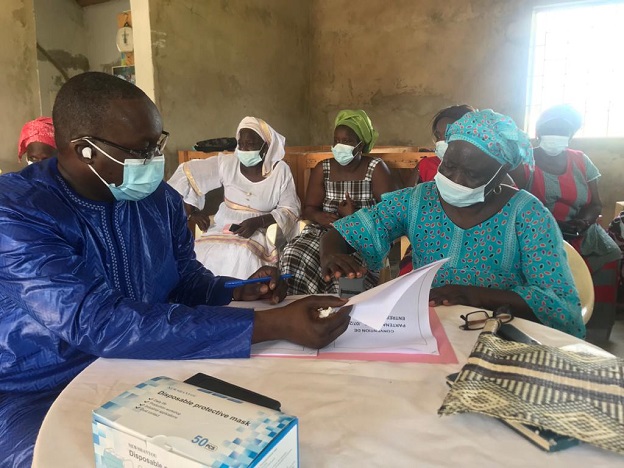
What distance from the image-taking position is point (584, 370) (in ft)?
2.86

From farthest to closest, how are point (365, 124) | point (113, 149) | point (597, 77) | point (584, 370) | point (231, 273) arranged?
point (597, 77) → point (365, 124) → point (231, 273) → point (113, 149) → point (584, 370)

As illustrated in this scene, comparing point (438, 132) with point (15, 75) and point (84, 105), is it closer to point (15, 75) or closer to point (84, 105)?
point (84, 105)

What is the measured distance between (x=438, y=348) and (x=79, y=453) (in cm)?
78

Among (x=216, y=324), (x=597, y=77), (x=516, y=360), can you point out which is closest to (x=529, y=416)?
(x=516, y=360)

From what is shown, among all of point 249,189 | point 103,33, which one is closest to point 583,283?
point 249,189

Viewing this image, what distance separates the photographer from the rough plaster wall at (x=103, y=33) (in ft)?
23.8

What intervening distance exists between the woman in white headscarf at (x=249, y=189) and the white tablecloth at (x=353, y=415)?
2.23 meters

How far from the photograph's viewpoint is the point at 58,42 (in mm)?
6984

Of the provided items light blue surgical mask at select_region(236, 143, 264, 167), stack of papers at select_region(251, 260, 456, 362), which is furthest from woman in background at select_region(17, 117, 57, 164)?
stack of papers at select_region(251, 260, 456, 362)

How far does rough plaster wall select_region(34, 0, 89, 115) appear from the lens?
668 cm

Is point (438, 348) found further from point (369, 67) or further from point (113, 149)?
point (369, 67)

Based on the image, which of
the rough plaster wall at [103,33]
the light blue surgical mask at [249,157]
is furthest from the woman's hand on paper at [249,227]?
the rough plaster wall at [103,33]

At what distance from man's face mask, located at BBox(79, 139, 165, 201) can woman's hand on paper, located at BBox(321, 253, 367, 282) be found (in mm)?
623

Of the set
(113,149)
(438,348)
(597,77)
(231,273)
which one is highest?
(597,77)
